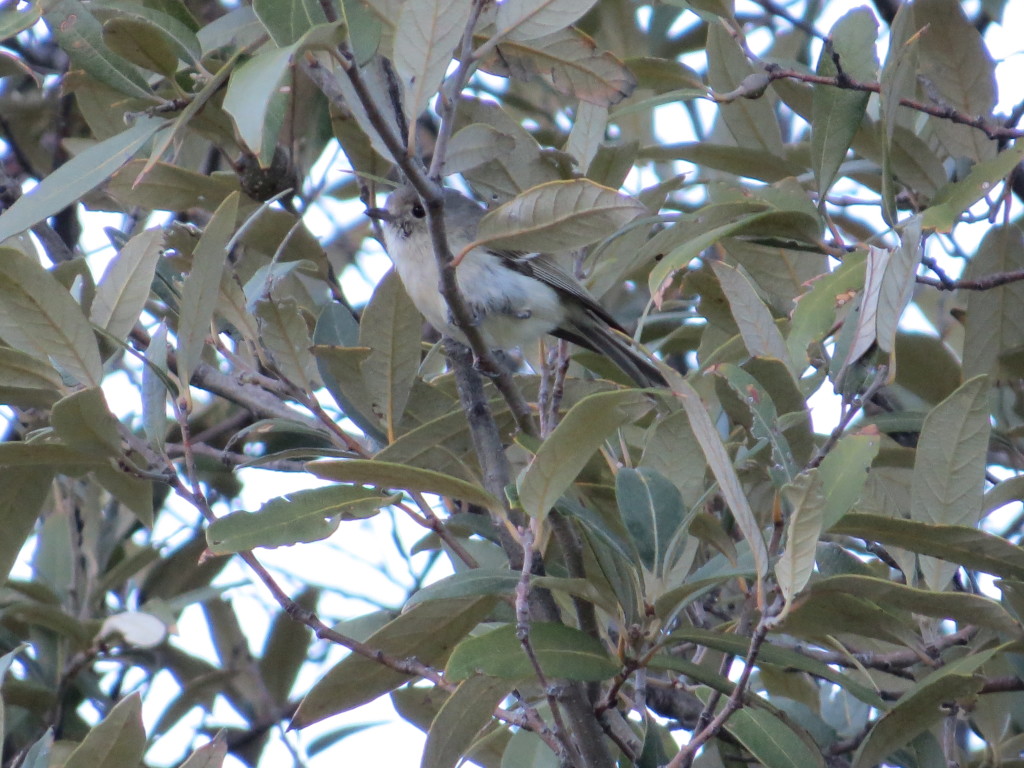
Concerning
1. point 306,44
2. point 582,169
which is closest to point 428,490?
point 306,44

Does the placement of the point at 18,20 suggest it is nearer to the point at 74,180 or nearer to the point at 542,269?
the point at 74,180

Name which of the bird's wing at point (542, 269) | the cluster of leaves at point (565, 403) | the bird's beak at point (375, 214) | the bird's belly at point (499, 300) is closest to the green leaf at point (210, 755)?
the cluster of leaves at point (565, 403)

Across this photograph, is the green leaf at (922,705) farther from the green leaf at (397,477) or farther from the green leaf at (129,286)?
the green leaf at (129,286)

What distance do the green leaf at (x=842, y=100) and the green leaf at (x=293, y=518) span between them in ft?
4.17

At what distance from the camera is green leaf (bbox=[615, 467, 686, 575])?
2.25m

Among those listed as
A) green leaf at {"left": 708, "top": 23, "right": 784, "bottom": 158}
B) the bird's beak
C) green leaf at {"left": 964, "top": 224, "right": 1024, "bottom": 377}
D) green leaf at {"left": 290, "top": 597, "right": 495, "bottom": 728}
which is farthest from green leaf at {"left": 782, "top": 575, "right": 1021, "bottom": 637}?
the bird's beak

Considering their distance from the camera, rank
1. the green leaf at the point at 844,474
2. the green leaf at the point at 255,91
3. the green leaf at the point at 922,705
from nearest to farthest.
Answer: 1. the green leaf at the point at 255,91
2. the green leaf at the point at 844,474
3. the green leaf at the point at 922,705

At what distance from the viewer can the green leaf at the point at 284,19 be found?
1956 millimetres

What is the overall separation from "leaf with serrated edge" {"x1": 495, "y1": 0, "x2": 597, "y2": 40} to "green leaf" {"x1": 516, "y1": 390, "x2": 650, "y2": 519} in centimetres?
68

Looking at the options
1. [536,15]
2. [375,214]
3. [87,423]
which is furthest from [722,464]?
[375,214]

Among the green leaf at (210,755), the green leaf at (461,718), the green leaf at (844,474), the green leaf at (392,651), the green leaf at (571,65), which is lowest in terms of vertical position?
the green leaf at (210,755)

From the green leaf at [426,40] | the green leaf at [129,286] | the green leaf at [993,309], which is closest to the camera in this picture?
the green leaf at [426,40]

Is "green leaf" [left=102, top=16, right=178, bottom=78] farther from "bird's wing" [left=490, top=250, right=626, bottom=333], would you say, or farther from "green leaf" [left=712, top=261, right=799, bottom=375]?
"bird's wing" [left=490, top=250, right=626, bottom=333]

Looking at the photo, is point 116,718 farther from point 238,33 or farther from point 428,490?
point 238,33
